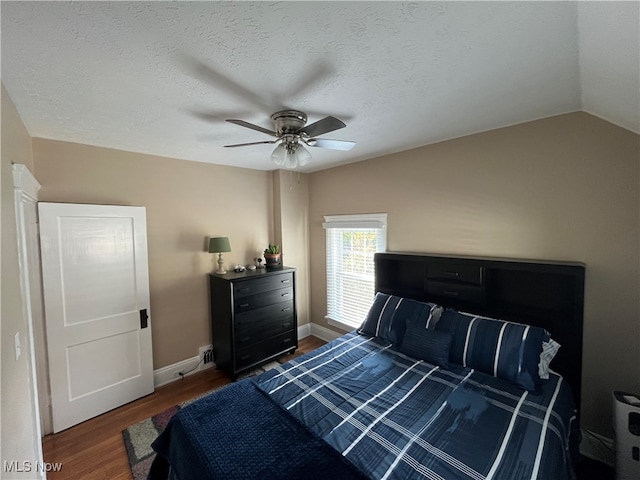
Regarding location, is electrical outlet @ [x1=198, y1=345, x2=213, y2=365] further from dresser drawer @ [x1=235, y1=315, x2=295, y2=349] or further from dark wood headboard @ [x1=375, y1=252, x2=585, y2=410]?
dark wood headboard @ [x1=375, y1=252, x2=585, y2=410]

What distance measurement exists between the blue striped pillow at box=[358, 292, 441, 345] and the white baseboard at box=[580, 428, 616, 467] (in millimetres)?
1317

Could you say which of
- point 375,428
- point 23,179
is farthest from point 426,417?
point 23,179

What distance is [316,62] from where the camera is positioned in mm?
1301

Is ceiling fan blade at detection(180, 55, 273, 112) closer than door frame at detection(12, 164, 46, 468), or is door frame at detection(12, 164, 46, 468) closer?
ceiling fan blade at detection(180, 55, 273, 112)

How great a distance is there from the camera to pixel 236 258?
359 centimetres

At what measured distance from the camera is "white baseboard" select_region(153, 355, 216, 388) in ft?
9.68

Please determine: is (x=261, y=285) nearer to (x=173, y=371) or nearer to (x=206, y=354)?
(x=206, y=354)

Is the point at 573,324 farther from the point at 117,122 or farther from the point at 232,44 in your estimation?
the point at 117,122

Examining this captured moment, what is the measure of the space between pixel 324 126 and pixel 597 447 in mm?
2982

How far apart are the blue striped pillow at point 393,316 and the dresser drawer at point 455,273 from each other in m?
0.31

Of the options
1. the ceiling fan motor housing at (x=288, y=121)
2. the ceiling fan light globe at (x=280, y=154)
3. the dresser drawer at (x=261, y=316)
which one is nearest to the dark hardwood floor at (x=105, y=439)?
the dresser drawer at (x=261, y=316)

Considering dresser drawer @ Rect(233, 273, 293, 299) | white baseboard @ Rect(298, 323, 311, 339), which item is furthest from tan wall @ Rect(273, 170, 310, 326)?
dresser drawer @ Rect(233, 273, 293, 299)

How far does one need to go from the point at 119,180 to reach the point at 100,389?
6.70ft

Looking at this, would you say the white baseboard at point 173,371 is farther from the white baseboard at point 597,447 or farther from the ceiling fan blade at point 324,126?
the white baseboard at point 597,447
